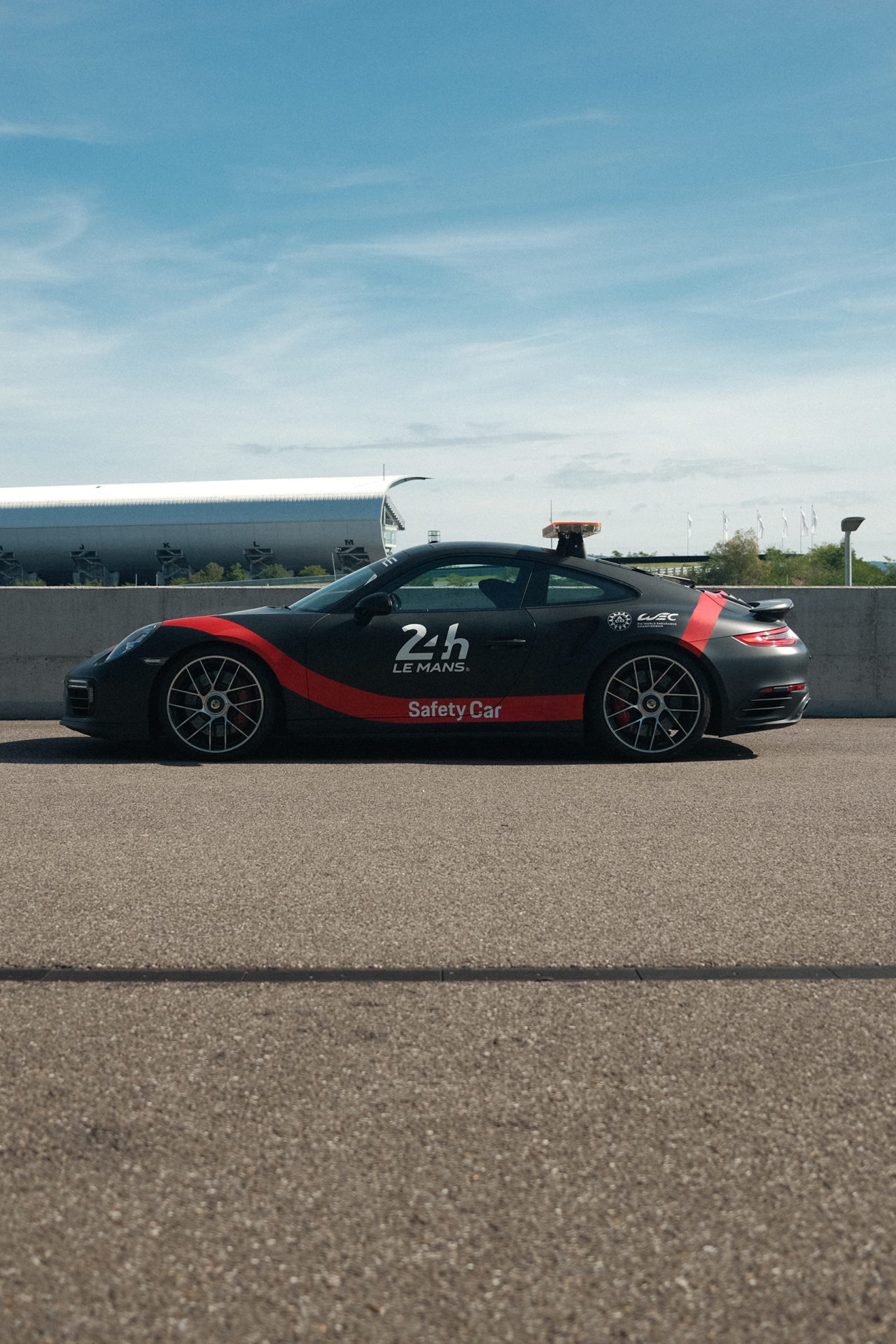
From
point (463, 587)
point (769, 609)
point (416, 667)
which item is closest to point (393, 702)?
point (416, 667)

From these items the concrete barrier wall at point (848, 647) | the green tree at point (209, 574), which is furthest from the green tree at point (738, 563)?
the concrete barrier wall at point (848, 647)

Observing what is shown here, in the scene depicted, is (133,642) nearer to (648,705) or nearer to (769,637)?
(648,705)

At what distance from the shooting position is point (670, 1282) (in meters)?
1.87

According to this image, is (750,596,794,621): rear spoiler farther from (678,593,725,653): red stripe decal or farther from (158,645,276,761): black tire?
(158,645,276,761): black tire

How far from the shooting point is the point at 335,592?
26.0 feet

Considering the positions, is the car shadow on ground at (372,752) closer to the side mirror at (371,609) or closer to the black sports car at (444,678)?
the black sports car at (444,678)

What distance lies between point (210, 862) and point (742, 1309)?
3.19 meters

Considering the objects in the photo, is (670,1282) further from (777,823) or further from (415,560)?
(415,560)

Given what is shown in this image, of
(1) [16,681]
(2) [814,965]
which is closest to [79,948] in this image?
Result: (2) [814,965]

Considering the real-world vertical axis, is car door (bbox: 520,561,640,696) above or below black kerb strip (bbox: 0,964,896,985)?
above

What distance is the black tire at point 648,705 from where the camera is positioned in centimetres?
748

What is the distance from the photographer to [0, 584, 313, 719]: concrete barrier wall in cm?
1049

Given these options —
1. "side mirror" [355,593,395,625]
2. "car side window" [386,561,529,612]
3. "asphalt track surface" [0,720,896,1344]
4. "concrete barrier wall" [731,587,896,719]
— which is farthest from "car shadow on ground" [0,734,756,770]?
"asphalt track surface" [0,720,896,1344]

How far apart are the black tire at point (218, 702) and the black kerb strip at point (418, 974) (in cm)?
411
